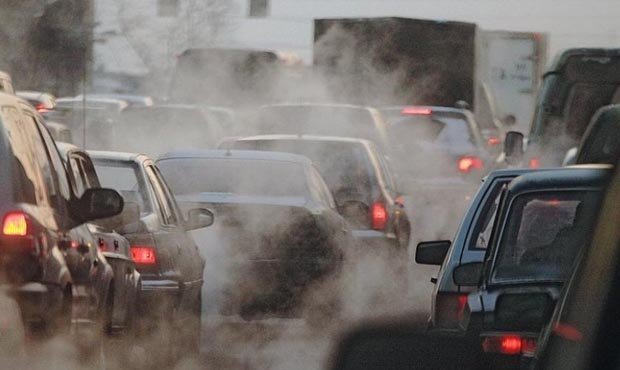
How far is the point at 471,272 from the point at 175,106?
73.0 ft

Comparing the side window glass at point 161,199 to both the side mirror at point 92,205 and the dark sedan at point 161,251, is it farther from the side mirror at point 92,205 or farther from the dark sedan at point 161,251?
the side mirror at point 92,205

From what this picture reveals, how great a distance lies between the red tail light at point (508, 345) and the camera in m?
5.09

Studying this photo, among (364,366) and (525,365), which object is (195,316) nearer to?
(525,365)

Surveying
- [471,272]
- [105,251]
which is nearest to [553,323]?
[471,272]

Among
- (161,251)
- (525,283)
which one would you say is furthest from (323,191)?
(525,283)

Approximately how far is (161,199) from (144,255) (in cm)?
70

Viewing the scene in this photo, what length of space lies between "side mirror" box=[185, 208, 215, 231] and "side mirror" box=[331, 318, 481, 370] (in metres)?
8.03

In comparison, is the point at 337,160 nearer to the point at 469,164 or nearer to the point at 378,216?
the point at 378,216

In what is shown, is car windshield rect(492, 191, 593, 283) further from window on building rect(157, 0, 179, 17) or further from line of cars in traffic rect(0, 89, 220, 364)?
window on building rect(157, 0, 179, 17)

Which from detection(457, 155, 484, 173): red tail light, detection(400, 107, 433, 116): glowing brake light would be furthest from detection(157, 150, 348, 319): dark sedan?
detection(400, 107, 433, 116): glowing brake light

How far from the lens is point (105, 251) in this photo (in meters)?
8.90

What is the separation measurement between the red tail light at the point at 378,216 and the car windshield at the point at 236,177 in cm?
254

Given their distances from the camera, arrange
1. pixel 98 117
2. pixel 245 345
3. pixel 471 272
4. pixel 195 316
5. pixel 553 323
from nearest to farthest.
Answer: pixel 553 323, pixel 471 272, pixel 195 316, pixel 245 345, pixel 98 117

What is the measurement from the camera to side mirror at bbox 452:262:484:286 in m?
6.98
